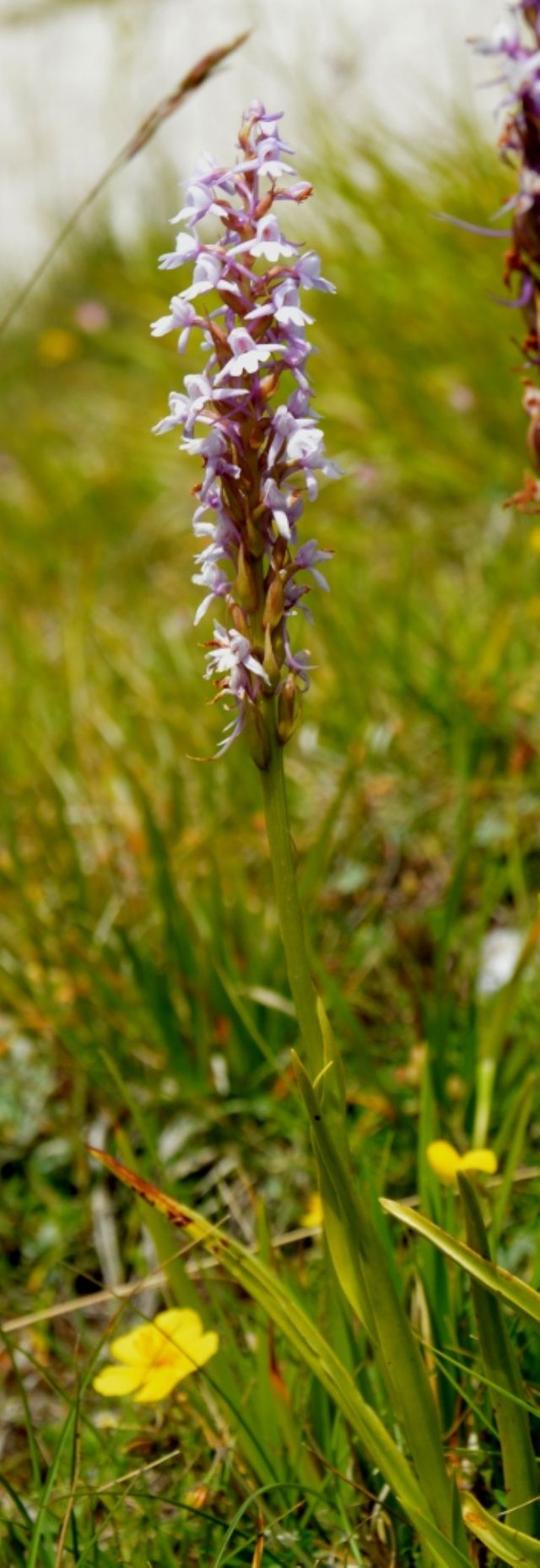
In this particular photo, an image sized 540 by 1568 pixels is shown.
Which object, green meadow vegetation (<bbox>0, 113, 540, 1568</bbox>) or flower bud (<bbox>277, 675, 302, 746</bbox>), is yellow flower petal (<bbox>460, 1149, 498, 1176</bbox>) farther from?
flower bud (<bbox>277, 675, 302, 746</bbox>)

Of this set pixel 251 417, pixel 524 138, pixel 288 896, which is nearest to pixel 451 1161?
pixel 288 896

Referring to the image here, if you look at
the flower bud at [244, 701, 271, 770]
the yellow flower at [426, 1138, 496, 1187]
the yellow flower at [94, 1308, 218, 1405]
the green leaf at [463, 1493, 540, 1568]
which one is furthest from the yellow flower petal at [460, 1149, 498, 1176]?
the flower bud at [244, 701, 271, 770]

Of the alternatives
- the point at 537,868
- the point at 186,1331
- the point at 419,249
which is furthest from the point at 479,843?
the point at 419,249

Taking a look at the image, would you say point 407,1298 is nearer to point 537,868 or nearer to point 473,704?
point 537,868

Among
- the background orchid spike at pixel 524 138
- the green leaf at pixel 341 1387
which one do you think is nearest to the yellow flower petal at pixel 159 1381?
the green leaf at pixel 341 1387

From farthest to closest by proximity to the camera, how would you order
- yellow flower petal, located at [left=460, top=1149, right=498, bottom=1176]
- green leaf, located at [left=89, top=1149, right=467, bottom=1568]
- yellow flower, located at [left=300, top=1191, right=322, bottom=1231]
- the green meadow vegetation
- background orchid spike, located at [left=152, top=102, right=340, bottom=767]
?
yellow flower, located at [left=300, top=1191, right=322, bottom=1231] → yellow flower petal, located at [left=460, top=1149, right=498, bottom=1176] → the green meadow vegetation → green leaf, located at [left=89, top=1149, right=467, bottom=1568] → background orchid spike, located at [left=152, top=102, right=340, bottom=767]
